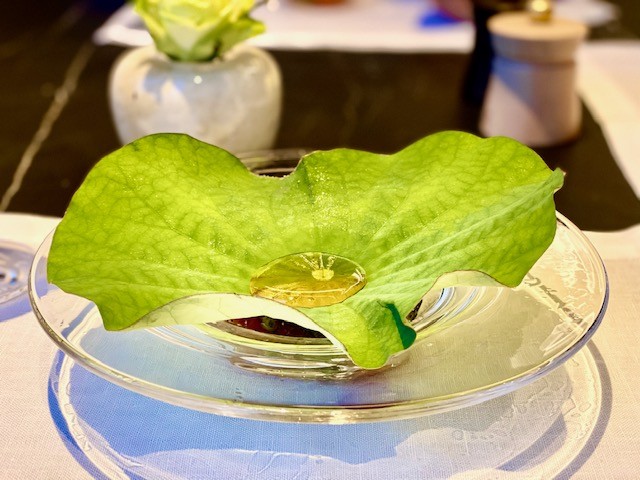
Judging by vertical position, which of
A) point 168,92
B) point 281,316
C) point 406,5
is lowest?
point 406,5

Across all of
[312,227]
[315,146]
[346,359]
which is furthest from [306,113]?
[346,359]

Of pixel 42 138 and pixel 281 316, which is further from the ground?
pixel 281 316

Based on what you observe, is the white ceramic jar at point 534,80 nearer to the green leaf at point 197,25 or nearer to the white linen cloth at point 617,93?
the white linen cloth at point 617,93

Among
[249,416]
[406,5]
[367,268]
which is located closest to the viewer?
[249,416]

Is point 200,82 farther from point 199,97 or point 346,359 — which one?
point 346,359

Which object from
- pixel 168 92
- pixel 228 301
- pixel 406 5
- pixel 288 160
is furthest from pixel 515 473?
pixel 406 5

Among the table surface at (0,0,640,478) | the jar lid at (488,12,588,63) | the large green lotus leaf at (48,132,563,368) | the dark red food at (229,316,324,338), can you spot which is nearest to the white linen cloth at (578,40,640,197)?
the table surface at (0,0,640,478)

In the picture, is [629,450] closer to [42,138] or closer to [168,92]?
[168,92]
